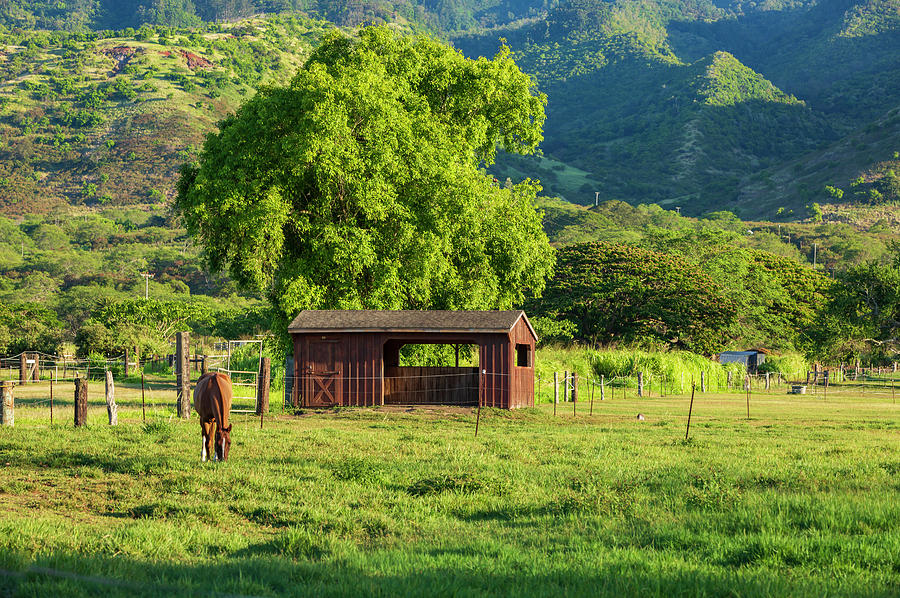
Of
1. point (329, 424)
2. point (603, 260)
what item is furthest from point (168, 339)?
point (329, 424)

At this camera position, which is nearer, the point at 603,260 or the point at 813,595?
the point at 813,595

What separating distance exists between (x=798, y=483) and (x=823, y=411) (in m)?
21.2

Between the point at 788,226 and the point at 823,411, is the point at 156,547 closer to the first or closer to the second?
the point at 823,411

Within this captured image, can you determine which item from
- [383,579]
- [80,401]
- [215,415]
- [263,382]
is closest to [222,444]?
[215,415]

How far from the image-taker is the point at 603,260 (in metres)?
67.3

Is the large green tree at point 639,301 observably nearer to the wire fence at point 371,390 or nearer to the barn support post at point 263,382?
the wire fence at point 371,390

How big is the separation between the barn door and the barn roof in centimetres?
85

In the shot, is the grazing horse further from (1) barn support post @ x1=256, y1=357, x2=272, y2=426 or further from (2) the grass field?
(1) barn support post @ x1=256, y1=357, x2=272, y2=426

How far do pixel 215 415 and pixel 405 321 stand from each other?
15.1 metres

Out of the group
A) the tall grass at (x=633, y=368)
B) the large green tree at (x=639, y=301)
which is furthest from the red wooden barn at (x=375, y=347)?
the large green tree at (x=639, y=301)

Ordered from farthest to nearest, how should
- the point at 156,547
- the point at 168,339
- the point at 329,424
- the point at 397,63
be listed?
the point at 168,339, the point at 397,63, the point at 329,424, the point at 156,547

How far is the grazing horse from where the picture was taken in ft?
48.6

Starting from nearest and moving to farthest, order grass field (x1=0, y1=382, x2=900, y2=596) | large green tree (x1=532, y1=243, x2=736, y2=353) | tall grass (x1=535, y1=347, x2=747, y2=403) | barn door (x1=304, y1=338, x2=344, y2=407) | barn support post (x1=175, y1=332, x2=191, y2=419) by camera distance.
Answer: grass field (x1=0, y1=382, x2=900, y2=596) < barn support post (x1=175, y1=332, x2=191, y2=419) < barn door (x1=304, y1=338, x2=344, y2=407) < tall grass (x1=535, y1=347, x2=747, y2=403) < large green tree (x1=532, y1=243, x2=736, y2=353)

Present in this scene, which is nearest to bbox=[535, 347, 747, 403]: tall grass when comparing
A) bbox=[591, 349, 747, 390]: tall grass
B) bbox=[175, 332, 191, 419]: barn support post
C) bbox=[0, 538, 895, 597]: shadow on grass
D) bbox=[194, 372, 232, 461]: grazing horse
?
bbox=[591, 349, 747, 390]: tall grass
